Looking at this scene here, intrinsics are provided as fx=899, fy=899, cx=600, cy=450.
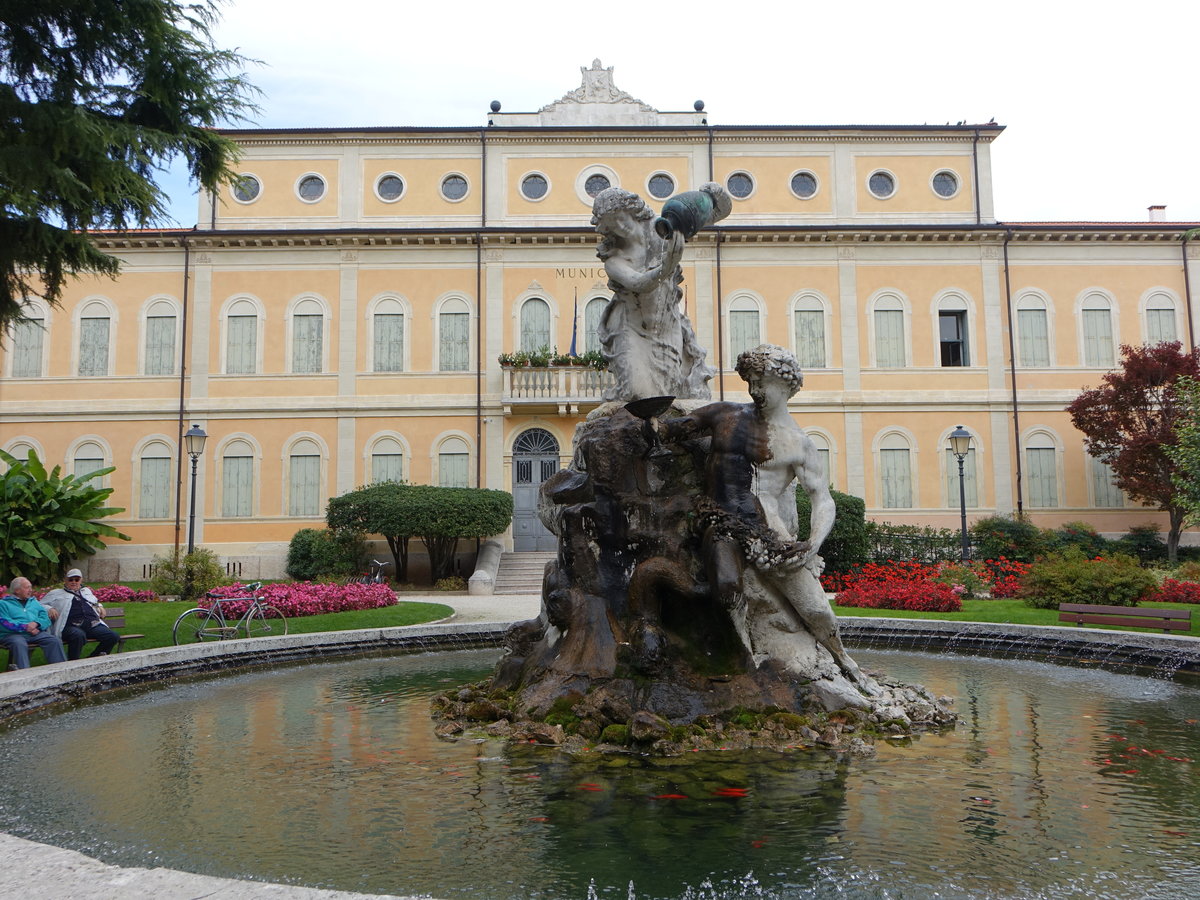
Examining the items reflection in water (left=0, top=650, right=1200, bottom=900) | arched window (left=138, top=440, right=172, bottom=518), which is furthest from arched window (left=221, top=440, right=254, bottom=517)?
reflection in water (left=0, top=650, right=1200, bottom=900)

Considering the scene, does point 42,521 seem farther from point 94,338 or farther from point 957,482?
point 957,482

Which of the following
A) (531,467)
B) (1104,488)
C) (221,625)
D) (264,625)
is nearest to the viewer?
(221,625)

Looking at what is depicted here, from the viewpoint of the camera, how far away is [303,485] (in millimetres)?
27703

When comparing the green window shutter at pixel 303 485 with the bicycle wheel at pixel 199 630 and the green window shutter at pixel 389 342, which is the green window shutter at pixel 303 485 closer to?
the green window shutter at pixel 389 342

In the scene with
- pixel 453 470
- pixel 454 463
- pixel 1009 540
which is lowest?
pixel 1009 540

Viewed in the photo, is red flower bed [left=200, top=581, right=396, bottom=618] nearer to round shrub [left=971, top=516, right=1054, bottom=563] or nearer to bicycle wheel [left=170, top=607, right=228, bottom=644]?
bicycle wheel [left=170, top=607, right=228, bottom=644]

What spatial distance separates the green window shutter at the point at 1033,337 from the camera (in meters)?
28.5

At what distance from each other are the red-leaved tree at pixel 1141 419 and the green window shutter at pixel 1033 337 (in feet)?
6.76

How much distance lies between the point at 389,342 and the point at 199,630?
60.4 feet

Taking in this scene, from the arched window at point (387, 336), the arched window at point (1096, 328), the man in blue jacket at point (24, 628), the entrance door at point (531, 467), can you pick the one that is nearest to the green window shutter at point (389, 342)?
the arched window at point (387, 336)

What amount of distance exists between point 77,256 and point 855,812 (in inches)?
466

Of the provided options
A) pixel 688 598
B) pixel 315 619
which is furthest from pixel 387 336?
pixel 688 598

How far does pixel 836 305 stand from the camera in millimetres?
28656

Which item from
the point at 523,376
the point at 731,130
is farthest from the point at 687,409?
the point at 731,130
